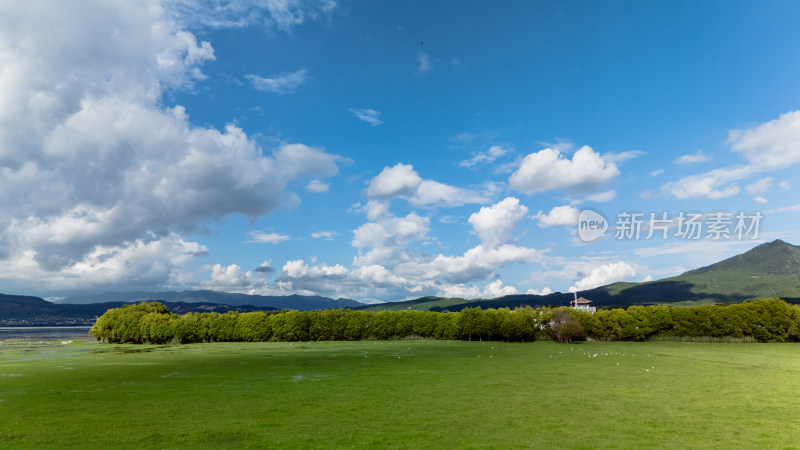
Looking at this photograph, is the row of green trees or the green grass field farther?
the row of green trees

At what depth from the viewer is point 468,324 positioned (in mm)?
77062

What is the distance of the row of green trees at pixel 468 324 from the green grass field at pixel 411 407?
3508 centimetres

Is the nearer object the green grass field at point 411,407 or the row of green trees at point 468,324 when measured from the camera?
the green grass field at point 411,407

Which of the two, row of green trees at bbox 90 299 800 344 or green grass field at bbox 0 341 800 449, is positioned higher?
row of green trees at bbox 90 299 800 344

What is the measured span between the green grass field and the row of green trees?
35.1 metres

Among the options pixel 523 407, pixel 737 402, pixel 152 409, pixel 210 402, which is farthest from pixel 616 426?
pixel 152 409

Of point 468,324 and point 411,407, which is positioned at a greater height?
point 468,324

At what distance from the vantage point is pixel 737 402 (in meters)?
20.9

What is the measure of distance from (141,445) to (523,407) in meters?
15.0

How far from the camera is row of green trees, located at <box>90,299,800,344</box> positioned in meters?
65.9

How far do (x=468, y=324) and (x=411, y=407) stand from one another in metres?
58.1

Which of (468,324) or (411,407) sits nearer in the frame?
(411,407)

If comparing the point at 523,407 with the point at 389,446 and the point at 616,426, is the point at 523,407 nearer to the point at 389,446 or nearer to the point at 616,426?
the point at 616,426

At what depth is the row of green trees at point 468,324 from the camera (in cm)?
6594
